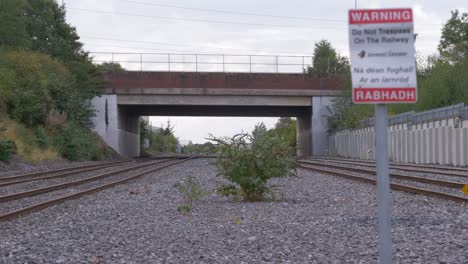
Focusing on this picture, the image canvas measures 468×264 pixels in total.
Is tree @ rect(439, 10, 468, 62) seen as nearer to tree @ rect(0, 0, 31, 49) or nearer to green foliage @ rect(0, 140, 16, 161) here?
tree @ rect(0, 0, 31, 49)

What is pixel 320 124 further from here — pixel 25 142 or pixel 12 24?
A: pixel 25 142

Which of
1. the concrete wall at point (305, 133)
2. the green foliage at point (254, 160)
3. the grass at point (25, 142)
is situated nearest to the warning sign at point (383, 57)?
the green foliage at point (254, 160)

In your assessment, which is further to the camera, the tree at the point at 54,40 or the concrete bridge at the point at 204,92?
the concrete bridge at the point at 204,92

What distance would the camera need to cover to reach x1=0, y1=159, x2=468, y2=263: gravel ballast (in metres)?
8.98

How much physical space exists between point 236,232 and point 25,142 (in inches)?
1491

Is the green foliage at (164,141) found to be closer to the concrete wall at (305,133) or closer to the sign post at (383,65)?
the concrete wall at (305,133)

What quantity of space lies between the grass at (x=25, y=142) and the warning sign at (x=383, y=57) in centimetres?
4098

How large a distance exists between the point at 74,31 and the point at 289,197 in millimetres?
60806

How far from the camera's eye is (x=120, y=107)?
66.1 meters

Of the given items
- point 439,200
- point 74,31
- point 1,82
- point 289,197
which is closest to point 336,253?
point 439,200

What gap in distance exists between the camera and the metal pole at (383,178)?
4699 millimetres

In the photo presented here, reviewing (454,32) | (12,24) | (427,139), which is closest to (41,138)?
(12,24)

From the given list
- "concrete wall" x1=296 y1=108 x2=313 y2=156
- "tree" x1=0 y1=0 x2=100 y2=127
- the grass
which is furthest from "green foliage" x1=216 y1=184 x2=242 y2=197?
"concrete wall" x1=296 y1=108 x2=313 y2=156

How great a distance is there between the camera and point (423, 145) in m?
44.9
